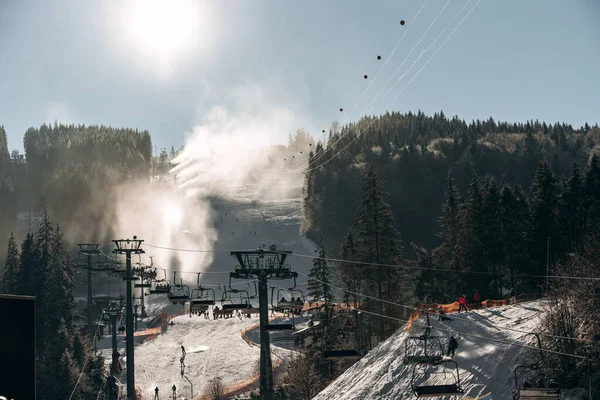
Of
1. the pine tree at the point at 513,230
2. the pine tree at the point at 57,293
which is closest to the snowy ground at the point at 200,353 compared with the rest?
the pine tree at the point at 57,293

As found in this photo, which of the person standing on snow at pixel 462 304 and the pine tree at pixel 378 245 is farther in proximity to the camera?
the pine tree at pixel 378 245

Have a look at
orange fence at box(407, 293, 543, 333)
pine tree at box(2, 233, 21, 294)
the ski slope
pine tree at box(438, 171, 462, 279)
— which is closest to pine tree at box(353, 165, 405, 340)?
pine tree at box(438, 171, 462, 279)

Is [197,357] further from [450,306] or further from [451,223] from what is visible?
[450,306]

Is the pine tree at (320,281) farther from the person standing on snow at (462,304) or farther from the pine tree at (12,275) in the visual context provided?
the pine tree at (12,275)

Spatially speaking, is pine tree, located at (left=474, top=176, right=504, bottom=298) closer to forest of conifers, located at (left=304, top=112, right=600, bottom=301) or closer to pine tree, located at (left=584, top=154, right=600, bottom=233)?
forest of conifers, located at (left=304, top=112, right=600, bottom=301)

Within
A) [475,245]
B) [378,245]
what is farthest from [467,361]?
[475,245]
